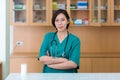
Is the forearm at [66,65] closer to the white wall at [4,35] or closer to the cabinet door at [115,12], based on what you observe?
the white wall at [4,35]

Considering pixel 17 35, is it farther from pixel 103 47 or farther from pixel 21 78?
pixel 21 78

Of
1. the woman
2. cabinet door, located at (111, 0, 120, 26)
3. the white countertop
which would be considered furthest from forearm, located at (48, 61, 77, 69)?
cabinet door, located at (111, 0, 120, 26)

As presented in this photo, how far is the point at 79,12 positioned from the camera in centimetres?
422

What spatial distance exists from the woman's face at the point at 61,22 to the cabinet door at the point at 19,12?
56.7 inches

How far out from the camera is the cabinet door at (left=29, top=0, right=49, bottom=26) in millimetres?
4000

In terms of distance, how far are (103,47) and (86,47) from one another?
32 centimetres

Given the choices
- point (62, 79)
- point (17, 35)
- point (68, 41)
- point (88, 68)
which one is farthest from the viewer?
point (17, 35)

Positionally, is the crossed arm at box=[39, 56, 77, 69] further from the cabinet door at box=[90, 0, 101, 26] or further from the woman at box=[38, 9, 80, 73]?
the cabinet door at box=[90, 0, 101, 26]

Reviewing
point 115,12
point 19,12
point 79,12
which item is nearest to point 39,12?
point 19,12

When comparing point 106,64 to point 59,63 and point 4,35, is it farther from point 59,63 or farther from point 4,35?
point 4,35

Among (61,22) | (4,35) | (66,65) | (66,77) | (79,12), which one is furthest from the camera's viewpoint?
(79,12)

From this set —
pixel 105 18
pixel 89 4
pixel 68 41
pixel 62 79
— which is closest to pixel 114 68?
pixel 105 18

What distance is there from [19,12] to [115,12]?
1.70 meters

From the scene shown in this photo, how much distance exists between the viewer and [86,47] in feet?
14.1
